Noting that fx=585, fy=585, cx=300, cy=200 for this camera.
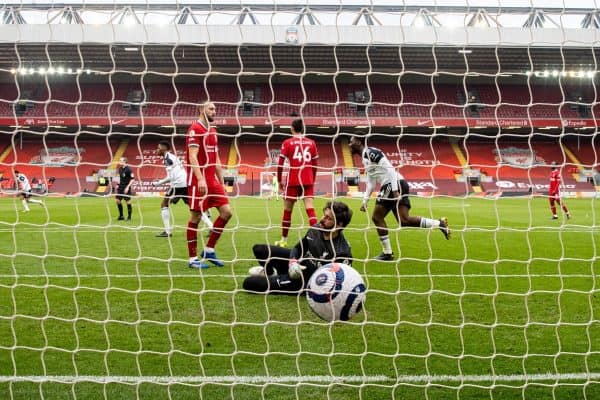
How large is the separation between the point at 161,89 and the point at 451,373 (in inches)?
1320

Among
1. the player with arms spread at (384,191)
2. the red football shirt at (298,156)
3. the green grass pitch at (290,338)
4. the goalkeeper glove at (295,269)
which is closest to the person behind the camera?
the green grass pitch at (290,338)

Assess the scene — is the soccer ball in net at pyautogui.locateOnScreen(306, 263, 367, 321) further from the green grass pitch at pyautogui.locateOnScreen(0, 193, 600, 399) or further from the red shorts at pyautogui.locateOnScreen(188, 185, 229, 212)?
the red shorts at pyautogui.locateOnScreen(188, 185, 229, 212)

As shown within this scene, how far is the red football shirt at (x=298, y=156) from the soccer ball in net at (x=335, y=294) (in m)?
3.57

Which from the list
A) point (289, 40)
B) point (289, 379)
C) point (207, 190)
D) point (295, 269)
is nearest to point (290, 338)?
point (289, 379)

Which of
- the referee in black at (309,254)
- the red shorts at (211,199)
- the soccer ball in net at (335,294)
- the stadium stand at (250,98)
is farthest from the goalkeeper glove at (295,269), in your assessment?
the stadium stand at (250,98)

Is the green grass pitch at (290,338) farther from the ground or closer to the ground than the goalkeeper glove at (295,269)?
closer to the ground

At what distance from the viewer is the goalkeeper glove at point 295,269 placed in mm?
5000

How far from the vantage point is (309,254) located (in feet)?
17.2

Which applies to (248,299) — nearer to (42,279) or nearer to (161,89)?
(42,279)

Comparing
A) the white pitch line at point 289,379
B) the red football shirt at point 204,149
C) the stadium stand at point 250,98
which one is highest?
the stadium stand at point 250,98

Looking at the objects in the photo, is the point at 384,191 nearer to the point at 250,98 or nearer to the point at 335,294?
the point at 335,294

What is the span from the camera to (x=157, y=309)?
16.2 ft

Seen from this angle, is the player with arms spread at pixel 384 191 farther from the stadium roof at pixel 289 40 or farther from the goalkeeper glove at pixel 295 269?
the goalkeeper glove at pixel 295 269

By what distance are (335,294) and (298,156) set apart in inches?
169
